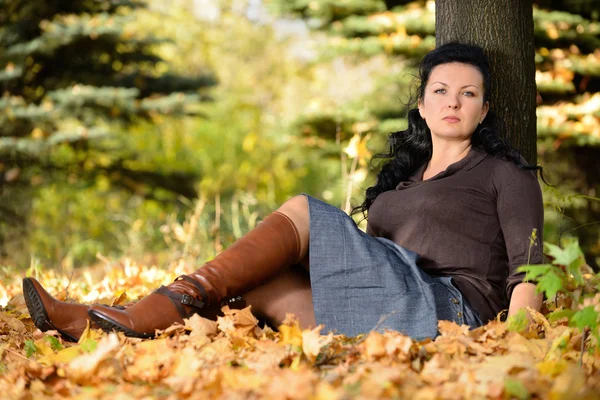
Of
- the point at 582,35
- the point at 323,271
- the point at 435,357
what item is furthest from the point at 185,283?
the point at 582,35

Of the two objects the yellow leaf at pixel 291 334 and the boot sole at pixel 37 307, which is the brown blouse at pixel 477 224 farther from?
→ the boot sole at pixel 37 307

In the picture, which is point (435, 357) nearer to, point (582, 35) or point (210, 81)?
point (582, 35)

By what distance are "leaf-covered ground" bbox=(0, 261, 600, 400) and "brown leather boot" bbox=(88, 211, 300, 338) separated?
66mm

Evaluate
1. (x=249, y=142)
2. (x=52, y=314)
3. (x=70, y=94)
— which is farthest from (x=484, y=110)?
(x=249, y=142)

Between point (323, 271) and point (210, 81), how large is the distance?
610 centimetres

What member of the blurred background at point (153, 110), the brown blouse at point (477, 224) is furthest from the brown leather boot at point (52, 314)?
the blurred background at point (153, 110)

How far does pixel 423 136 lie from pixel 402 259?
76cm

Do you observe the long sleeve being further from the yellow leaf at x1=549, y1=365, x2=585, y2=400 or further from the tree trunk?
the yellow leaf at x1=549, y1=365, x2=585, y2=400

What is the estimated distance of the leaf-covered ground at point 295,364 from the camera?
1.61 metres

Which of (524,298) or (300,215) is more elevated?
(300,215)

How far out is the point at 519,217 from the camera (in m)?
2.44

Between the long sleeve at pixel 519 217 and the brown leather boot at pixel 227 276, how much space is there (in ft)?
2.43

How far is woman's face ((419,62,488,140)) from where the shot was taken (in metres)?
2.75

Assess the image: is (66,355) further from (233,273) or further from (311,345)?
(311,345)
